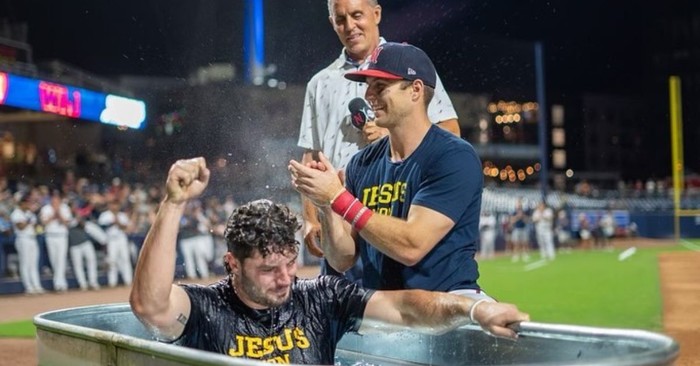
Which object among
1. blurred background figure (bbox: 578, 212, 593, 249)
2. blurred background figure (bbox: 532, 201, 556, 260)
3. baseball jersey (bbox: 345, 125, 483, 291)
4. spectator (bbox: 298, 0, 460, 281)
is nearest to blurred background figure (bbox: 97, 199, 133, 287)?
spectator (bbox: 298, 0, 460, 281)

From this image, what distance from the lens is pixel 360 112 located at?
4141 millimetres

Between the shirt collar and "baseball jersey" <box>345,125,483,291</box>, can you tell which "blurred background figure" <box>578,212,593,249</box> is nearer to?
the shirt collar

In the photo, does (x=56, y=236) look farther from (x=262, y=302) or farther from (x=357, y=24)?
(x=262, y=302)

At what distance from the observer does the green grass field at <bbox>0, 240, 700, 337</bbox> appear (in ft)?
33.7

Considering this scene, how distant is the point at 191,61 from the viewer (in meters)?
8.23

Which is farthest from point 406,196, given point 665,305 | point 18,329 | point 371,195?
point 665,305

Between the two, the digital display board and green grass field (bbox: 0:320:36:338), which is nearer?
green grass field (bbox: 0:320:36:338)

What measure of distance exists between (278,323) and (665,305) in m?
9.98

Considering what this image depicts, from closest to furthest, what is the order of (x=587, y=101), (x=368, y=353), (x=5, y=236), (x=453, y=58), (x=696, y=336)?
1. (x=368, y=353)
2. (x=453, y=58)
3. (x=696, y=336)
4. (x=5, y=236)
5. (x=587, y=101)

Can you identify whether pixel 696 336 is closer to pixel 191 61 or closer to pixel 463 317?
pixel 191 61

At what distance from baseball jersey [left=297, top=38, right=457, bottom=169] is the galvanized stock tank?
119cm

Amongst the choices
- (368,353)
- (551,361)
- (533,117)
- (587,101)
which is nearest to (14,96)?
(368,353)

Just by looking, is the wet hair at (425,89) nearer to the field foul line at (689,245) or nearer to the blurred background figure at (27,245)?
the blurred background figure at (27,245)

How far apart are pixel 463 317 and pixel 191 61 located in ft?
19.7
